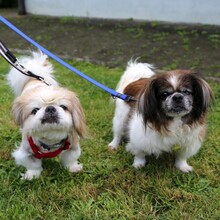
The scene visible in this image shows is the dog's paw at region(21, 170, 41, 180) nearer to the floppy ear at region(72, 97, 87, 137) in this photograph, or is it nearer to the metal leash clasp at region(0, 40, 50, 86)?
the floppy ear at region(72, 97, 87, 137)

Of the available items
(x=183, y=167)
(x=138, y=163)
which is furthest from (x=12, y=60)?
(x=183, y=167)

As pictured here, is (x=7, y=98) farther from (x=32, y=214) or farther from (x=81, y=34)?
(x=81, y=34)

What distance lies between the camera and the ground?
235 inches

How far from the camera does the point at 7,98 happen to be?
4613 mm

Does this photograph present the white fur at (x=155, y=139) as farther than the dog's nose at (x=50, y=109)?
Yes

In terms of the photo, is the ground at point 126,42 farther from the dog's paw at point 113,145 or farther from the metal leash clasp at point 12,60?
the metal leash clasp at point 12,60

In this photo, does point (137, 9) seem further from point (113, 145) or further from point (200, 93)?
point (200, 93)

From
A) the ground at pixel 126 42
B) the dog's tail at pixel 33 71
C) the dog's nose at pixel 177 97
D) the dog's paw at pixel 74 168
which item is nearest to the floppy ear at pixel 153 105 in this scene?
the dog's nose at pixel 177 97

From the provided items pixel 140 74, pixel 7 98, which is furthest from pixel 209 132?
pixel 7 98

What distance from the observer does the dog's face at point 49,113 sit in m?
2.36

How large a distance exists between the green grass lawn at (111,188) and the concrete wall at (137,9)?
4773mm

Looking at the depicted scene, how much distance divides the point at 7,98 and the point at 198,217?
3.06 m

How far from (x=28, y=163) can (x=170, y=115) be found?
1.17 m

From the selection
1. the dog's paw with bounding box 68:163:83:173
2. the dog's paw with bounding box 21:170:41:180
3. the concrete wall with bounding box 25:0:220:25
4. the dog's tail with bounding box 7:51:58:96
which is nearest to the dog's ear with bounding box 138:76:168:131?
the dog's paw with bounding box 68:163:83:173
